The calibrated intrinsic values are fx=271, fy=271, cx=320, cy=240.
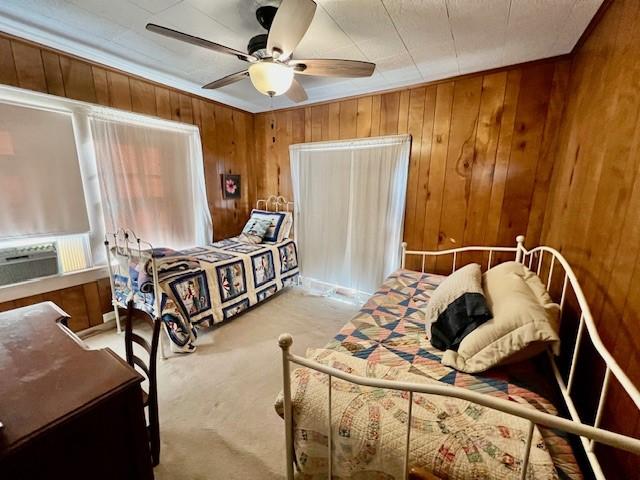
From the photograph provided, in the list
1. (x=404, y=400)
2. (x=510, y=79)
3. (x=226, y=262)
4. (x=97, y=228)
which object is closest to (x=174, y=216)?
(x=97, y=228)

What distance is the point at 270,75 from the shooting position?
1.56m

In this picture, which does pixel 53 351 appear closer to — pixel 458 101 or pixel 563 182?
pixel 563 182

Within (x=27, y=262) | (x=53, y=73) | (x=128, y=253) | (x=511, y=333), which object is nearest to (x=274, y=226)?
(x=128, y=253)

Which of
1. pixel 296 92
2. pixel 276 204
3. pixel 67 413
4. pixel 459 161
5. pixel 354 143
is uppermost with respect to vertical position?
pixel 296 92

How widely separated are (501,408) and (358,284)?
256cm

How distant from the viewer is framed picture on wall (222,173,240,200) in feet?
11.9

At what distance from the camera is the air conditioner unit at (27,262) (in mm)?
2027

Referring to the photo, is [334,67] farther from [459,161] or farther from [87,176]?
[87,176]

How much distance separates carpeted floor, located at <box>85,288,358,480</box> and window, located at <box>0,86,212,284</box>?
992mm

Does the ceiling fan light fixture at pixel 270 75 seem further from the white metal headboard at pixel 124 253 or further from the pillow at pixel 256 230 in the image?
the pillow at pixel 256 230

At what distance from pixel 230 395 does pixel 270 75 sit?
203 centimetres

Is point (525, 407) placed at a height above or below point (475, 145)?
below

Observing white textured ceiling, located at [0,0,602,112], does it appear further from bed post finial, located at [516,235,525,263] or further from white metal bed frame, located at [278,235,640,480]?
white metal bed frame, located at [278,235,640,480]

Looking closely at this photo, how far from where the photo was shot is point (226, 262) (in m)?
2.66
